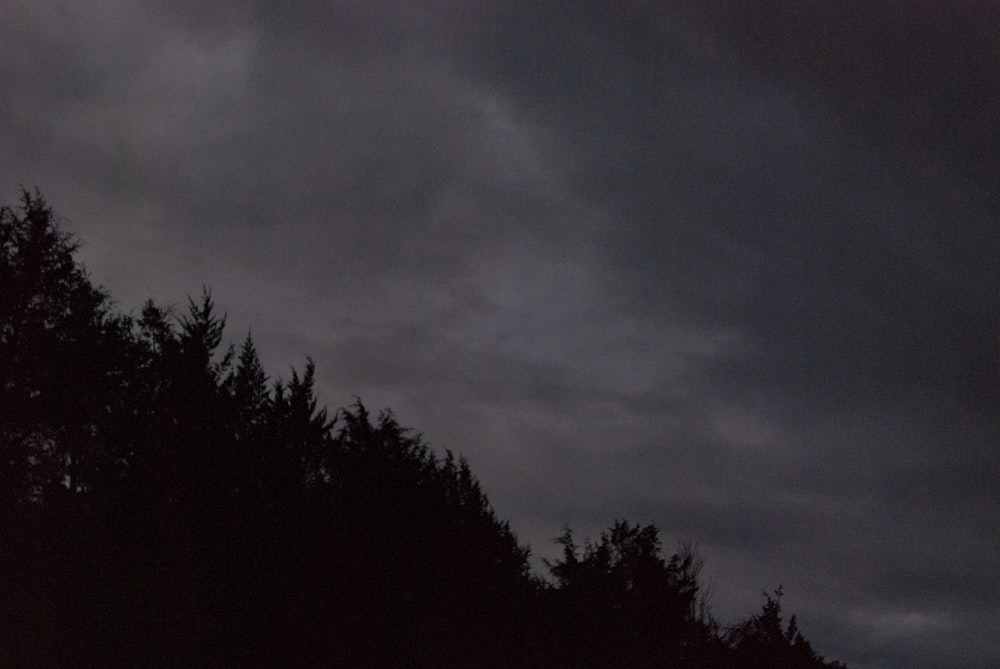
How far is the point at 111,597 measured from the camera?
27.0 m

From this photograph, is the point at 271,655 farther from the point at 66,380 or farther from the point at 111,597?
the point at 66,380

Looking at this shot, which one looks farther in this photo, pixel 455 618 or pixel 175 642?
pixel 455 618

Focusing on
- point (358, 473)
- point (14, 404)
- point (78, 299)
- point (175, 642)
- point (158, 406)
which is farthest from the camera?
point (78, 299)

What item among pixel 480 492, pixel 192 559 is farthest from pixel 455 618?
pixel 480 492

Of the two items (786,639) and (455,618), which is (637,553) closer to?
(786,639)

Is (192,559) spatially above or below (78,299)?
below

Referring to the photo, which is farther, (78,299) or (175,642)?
(78,299)

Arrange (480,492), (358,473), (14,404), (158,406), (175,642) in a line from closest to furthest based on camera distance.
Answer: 1. (175,642)
2. (358,473)
3. (158,406)
4. (14,404)
5. (480,492)

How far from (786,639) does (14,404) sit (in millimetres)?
30699

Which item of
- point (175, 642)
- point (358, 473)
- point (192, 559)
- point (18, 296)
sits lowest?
point (175, 642)

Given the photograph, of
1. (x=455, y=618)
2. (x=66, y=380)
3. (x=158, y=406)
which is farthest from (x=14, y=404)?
(x=455, y=618)

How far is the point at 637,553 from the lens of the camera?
140 ft

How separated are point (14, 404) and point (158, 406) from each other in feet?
27.3

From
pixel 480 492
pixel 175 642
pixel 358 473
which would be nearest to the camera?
pixel 175 642
